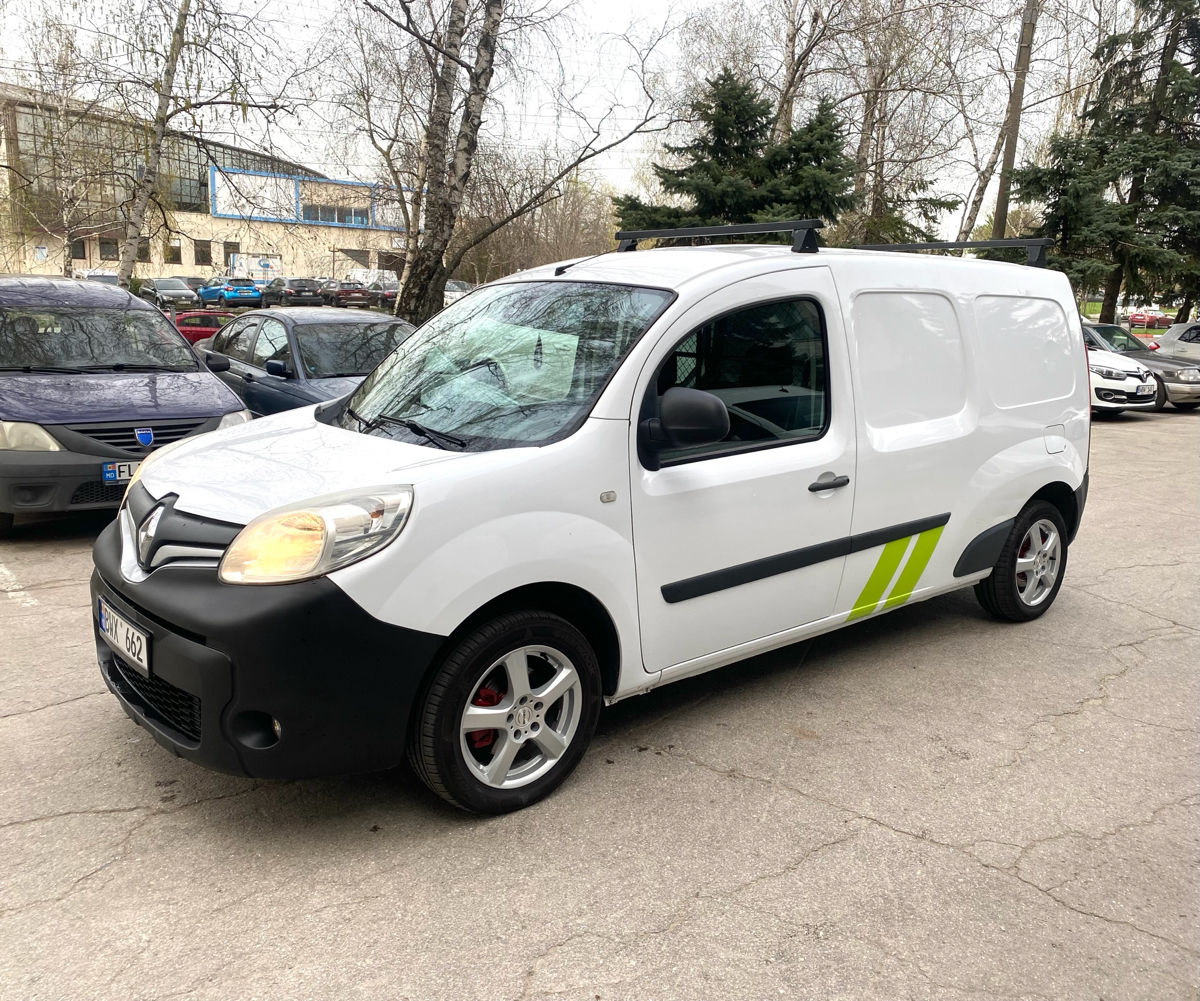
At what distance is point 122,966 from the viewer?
2.32 m

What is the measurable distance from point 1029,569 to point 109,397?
215 inches

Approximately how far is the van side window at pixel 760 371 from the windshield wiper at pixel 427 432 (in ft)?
2.34

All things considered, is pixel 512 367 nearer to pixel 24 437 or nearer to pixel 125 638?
pixel 125 638

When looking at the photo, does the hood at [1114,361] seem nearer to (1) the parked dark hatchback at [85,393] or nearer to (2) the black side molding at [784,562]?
(2) the black side molding at [784,562]

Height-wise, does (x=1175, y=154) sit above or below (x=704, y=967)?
above

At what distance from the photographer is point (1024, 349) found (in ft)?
15.1

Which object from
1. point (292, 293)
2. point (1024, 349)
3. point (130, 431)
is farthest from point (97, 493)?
point (292, 293)

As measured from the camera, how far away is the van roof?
11.6 feet

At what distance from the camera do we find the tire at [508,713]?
2.84 m

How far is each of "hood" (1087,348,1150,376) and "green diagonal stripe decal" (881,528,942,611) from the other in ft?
46.0

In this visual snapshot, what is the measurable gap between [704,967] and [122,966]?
1407mm

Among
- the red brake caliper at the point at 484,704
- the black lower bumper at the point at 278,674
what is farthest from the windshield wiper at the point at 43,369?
the red brake caliper at the point at 484,704

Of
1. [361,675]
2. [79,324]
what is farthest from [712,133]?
[361,675]

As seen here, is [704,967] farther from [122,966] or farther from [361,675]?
[122,966]
